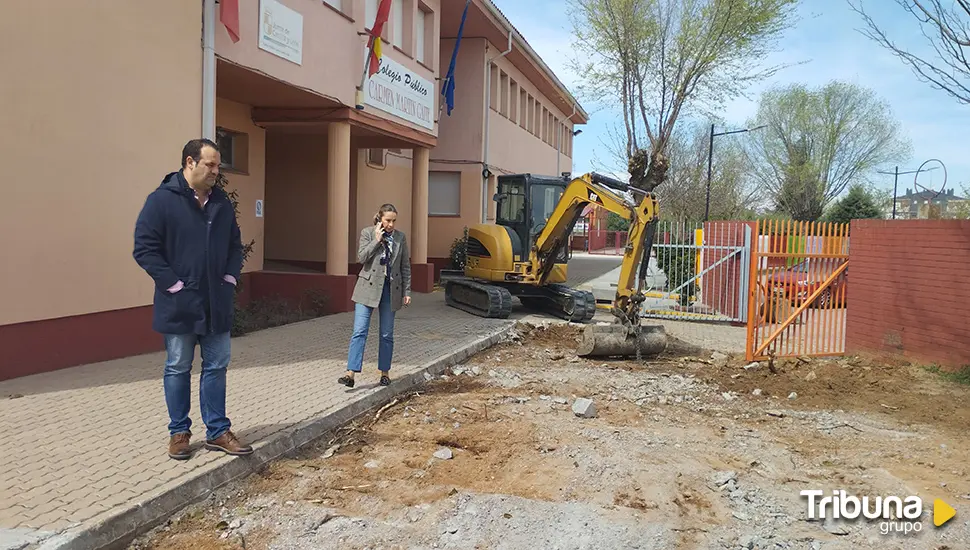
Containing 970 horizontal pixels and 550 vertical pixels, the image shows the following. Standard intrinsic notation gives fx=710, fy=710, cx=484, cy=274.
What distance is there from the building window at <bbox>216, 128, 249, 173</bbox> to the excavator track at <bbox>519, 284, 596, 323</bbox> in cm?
609

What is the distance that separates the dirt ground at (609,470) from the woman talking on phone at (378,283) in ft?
2.30

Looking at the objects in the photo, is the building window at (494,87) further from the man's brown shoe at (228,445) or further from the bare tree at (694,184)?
the man's brown shoe at (228,445)

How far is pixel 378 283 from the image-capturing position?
23.1ft

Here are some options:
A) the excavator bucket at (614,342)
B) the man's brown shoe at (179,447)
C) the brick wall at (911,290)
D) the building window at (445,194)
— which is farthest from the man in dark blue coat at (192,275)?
the building window at (445,194)

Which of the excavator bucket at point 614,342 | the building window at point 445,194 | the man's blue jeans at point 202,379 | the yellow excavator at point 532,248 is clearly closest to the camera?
the man's blue jeans at point 202,379

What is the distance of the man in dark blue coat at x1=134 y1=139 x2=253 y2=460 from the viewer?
4.48 metres

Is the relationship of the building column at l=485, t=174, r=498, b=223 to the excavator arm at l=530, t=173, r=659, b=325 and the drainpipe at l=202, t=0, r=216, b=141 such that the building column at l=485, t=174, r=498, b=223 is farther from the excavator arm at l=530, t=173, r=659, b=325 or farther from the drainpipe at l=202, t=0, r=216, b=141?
the drainpipe at l=202, t=0, r=216, b=141

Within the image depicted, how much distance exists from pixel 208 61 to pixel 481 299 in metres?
6.52

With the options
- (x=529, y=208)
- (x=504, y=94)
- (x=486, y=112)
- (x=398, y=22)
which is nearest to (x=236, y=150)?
(x=398, y=22)

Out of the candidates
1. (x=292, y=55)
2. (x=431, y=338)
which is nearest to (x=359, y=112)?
(x=292, y=55)

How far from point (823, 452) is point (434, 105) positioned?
1262 cm

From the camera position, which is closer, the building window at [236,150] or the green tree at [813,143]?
the building window at [236,150]

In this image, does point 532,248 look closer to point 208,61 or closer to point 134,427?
point 208,61
